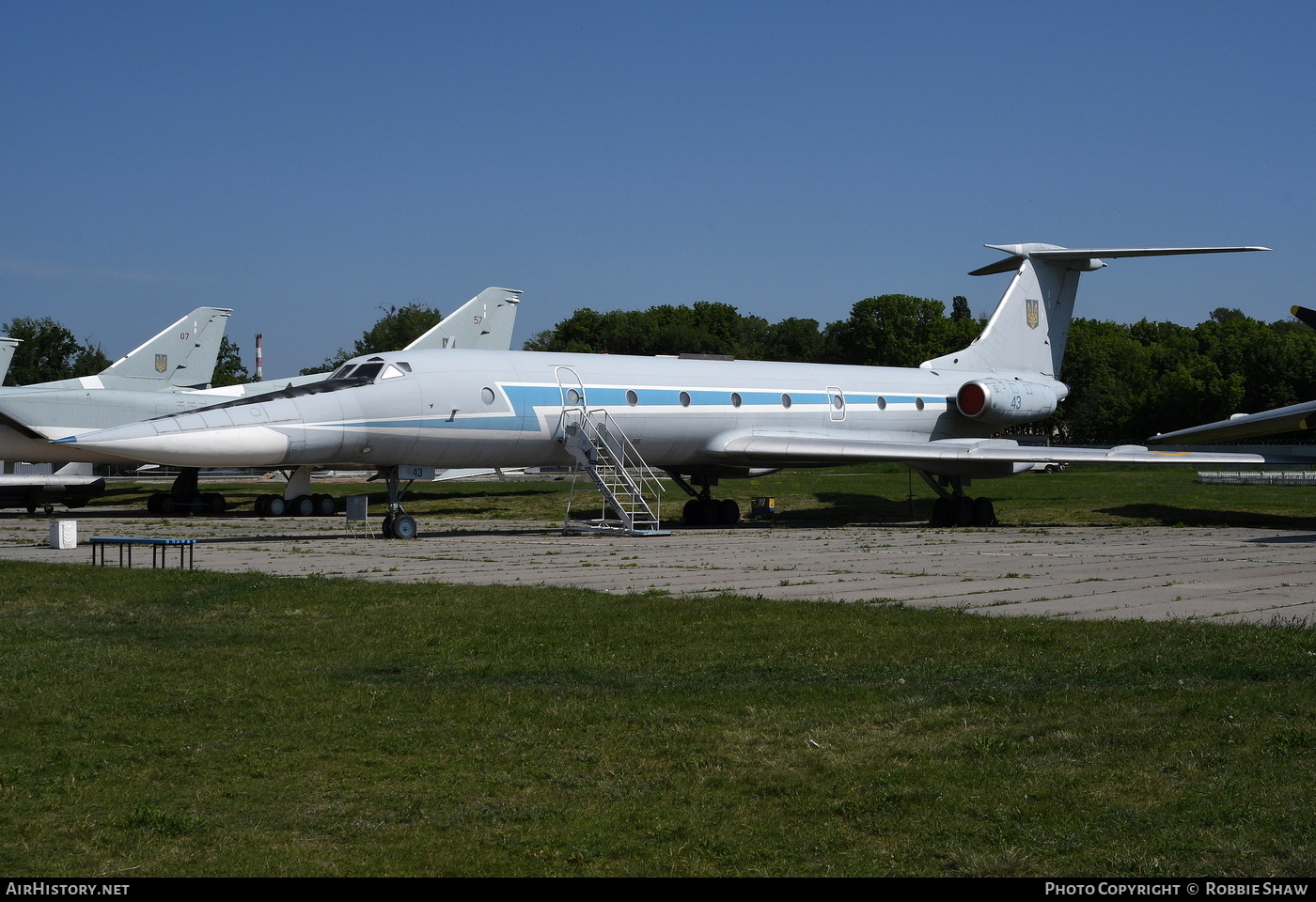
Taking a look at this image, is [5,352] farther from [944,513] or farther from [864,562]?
[864,562]

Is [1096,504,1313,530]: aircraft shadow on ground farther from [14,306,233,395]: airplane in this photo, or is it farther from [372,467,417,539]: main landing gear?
[14,306,233,395]: airplane

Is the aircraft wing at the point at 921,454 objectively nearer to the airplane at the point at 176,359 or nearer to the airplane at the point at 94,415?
the airplane at the point at 94,415

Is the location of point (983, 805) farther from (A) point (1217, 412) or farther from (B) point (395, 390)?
(A) point (1217, 412)

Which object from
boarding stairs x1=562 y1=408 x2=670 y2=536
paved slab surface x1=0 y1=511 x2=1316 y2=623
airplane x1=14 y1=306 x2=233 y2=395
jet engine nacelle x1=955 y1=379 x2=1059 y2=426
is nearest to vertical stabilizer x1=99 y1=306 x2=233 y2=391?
airplane x1=14 y1=306 x2=233 y2=395

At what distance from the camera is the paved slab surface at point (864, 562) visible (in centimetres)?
1128

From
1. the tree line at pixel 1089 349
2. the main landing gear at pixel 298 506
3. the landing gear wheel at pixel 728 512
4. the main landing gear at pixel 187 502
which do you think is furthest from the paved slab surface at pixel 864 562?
the tree line at pixel 1089 349

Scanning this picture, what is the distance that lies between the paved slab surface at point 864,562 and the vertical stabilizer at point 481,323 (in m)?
12.4

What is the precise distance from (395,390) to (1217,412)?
7119 centimetres

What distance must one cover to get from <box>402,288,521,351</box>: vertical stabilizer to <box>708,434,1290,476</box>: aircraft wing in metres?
13.6

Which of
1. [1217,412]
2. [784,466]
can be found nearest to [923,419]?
[784,466]

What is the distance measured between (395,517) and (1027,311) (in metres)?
15.9

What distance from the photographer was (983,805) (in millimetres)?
4922

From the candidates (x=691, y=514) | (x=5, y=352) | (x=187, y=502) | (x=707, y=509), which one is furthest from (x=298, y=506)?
(x=5, y=352)

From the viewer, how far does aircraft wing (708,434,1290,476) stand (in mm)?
23328
